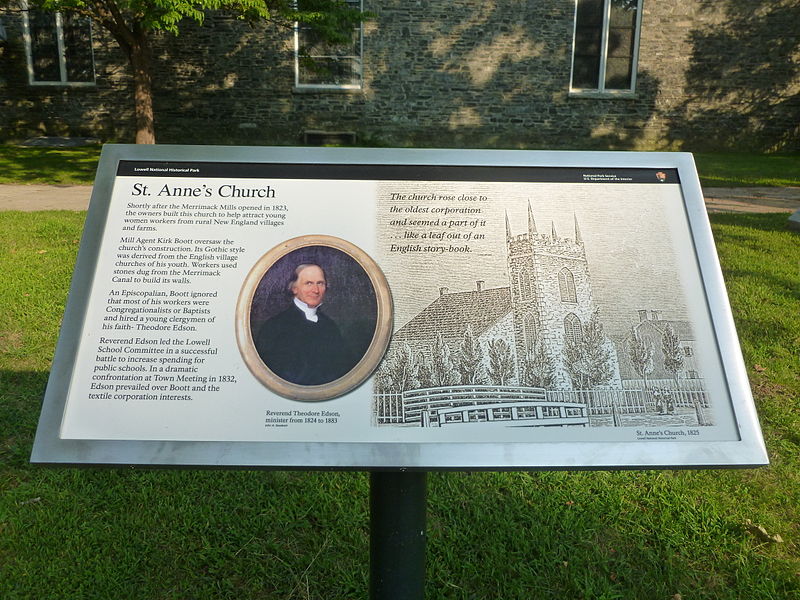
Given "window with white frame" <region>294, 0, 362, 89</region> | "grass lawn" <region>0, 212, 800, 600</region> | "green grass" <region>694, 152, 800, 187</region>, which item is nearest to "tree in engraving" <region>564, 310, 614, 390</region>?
"grass lawn" <region>0, 212, 800, 600</region>

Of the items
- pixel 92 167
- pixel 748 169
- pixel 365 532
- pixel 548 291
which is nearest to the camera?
pixel 548 291

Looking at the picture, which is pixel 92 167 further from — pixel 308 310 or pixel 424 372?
pixel 424 372

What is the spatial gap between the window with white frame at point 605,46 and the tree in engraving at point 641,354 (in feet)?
53.4

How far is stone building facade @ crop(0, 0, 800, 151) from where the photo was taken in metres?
16.2

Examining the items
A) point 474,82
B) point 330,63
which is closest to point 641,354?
point 474,82

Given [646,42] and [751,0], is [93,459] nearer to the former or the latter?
[646,42]

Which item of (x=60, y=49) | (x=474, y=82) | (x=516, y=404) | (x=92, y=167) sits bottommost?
(x=516, y=404)

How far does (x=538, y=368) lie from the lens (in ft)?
5.47

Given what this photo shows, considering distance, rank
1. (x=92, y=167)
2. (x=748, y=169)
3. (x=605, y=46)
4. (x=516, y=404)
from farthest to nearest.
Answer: (x=605, y=46) → (x=748, y=169) → (x=92, y=167) → (x=516, y=404)

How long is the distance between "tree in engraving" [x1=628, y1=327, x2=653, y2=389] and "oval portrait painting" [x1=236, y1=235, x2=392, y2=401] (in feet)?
1.86

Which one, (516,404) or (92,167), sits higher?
(92,167)

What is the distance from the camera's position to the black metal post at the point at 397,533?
6.02ft

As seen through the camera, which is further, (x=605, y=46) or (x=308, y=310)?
(x=605, y=46)

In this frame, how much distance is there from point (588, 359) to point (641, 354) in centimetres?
13
